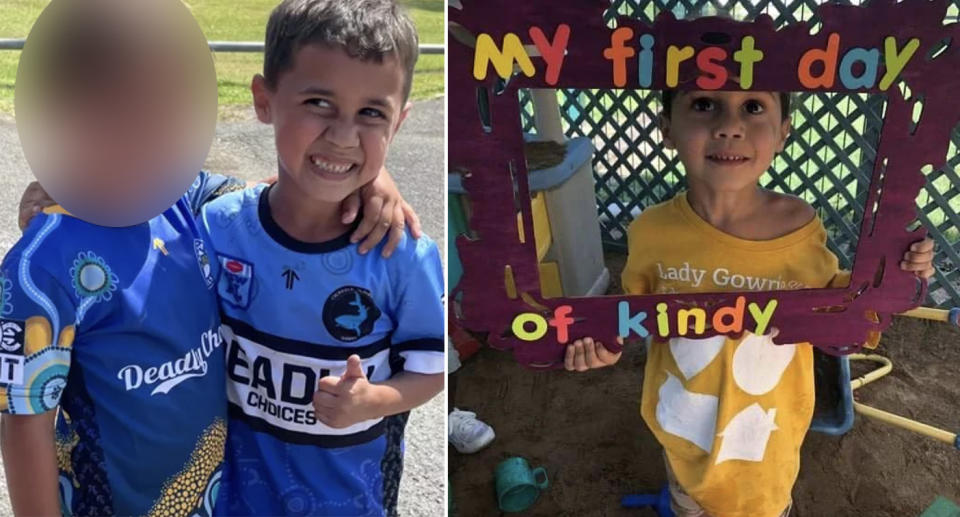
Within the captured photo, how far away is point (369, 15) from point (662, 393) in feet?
3.62

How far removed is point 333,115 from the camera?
110 centimetres

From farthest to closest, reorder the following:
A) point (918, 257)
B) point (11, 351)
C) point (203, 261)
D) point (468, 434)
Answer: point (468, 434) → point (918, 257) → point (203, 261) → point (11, 351)

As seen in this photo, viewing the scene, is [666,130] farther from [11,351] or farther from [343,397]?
[11,351]

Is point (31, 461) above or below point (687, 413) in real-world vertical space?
above

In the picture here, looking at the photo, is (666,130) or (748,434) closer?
(666,130)

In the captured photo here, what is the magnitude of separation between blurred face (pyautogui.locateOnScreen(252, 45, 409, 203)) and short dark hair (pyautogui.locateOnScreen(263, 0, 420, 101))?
0.01m

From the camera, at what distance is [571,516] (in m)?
2.28

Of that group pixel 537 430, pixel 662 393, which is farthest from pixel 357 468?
pixel 537 430

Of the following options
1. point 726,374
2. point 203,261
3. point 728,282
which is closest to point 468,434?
point 726,374

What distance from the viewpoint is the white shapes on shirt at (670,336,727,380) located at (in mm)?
1726

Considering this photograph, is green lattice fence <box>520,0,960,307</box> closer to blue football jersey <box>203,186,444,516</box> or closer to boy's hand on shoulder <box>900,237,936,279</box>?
boy's hand on shoulder <box>900,237,936,279</box>

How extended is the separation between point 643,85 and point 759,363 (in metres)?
0.74

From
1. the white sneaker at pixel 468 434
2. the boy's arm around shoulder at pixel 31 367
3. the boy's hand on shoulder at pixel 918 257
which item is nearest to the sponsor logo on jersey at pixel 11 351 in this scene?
the boy's arm around shoulder at pixel 31 367

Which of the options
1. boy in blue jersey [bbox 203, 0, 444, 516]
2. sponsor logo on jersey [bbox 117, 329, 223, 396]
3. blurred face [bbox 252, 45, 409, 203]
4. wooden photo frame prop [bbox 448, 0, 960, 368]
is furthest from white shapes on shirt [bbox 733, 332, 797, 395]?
sponsor logo on jersey [bbox 117, 329, 223, 396]
